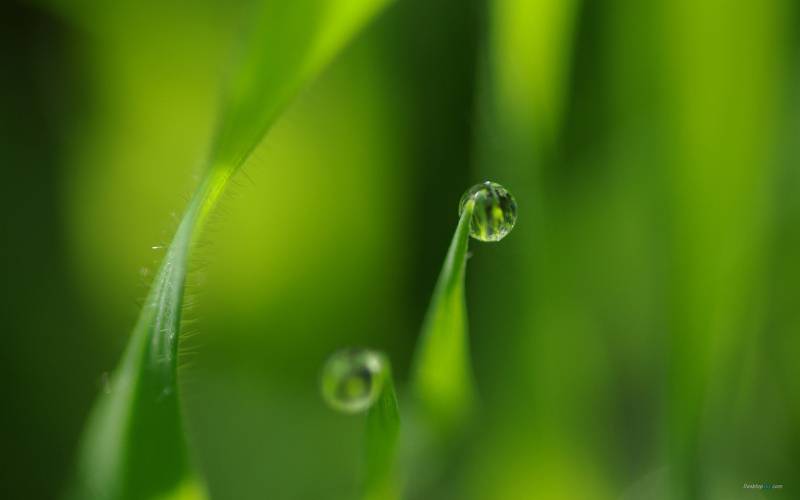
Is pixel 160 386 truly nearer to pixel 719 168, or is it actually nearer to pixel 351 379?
pixel 351 379

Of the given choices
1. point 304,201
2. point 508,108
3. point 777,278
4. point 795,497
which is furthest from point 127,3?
point 795,497

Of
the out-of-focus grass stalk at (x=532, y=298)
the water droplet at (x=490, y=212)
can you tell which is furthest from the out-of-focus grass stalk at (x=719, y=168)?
the water droplet at (x=490, y=212)

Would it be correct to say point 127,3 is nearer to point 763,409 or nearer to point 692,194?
point 692,194

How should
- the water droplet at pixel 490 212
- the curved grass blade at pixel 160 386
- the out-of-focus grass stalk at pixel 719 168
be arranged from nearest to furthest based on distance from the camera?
the curved grass blade at pixel 160 386, the water droplet at pixel 490 212, the out-of-focus grass stalk at pixel 719 168

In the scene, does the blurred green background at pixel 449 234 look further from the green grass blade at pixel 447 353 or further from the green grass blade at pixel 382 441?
the green grass blade at pixel 382 441

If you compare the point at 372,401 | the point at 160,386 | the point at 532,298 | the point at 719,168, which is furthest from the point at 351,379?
the point at 719,168
